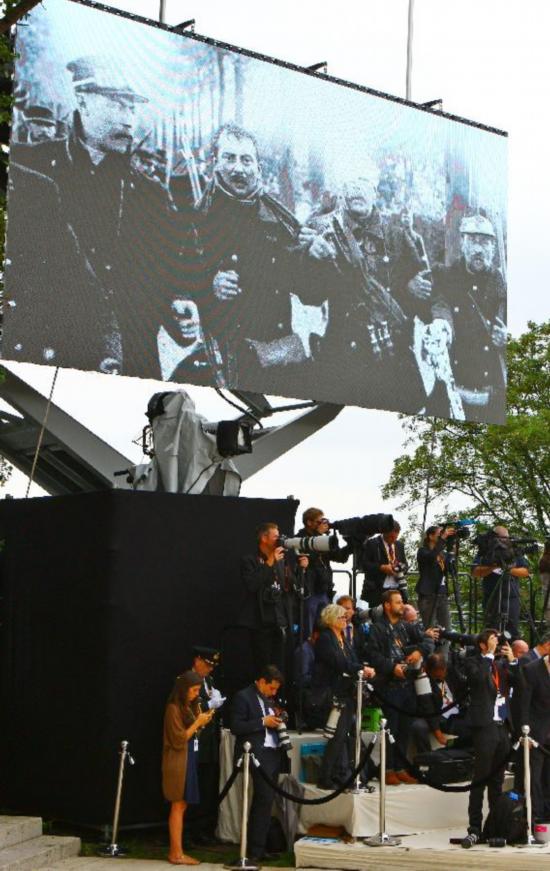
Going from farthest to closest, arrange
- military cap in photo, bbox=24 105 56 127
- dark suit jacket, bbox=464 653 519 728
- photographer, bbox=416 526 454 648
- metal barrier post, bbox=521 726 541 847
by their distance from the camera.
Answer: military cap in photo, bbox=24 105 56 127 → photographer, bbox=416 526 454 648 → dark suit jacket, bbox=464 653 519 728 → metal barrier post, bbox=521 726 541 847

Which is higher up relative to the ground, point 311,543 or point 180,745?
point 311,543

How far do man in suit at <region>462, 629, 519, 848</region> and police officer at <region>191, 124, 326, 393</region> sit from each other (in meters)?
7.57

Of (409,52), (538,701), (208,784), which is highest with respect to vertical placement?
(409,52)

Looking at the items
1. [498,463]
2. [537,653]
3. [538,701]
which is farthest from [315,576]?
[498,463]

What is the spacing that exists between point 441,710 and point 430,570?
2061mm

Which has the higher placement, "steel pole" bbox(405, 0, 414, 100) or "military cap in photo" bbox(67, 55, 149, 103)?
"steel pole" bbox(405, 0, 414, 100)

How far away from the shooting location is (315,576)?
13.3 m

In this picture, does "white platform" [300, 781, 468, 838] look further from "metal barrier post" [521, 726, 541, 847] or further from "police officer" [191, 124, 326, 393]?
"police officer" [191, 124, 326, 393]

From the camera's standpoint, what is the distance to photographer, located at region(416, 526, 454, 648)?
1416 cm

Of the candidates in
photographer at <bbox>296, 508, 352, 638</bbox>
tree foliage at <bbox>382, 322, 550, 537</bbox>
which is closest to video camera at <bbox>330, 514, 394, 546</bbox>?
photographer at <bbox>296, 508, 352, 638</bbox>

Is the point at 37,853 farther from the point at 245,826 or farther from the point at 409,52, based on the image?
the point at 409,52

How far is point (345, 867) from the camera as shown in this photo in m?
11.3

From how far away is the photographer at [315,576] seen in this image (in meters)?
13.0

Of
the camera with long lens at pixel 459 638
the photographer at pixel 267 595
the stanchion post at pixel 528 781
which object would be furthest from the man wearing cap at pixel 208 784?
the stanchion post at pixel 528 781
